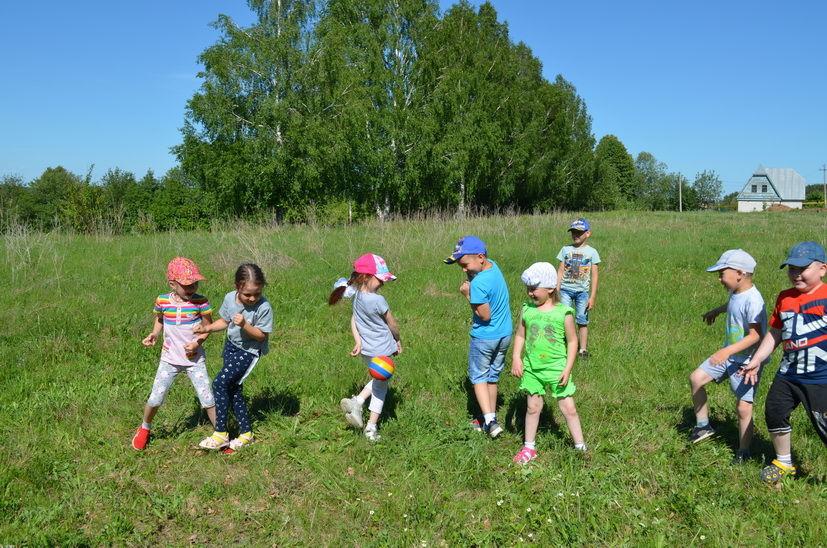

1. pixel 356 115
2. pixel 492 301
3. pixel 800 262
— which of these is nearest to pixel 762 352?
pixel 800 262

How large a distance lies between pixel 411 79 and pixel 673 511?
1132 inches

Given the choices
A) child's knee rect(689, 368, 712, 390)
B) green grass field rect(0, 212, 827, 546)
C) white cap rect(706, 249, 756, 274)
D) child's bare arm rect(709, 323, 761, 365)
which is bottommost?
green grass field rect(0, 212, 827, 546)

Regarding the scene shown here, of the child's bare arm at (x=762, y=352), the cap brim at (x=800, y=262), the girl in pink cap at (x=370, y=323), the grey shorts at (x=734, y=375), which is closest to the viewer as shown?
the cap brim at (x=800, y=262)

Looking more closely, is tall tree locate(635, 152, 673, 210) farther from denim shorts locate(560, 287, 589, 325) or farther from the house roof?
denim shorts locate(560, 287, 589, 325)

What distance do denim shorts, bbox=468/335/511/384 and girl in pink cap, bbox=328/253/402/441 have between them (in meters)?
0.69

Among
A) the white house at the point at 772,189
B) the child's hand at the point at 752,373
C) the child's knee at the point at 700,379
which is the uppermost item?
the white house at the point at 772,189

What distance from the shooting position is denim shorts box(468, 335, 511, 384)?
16.0ft

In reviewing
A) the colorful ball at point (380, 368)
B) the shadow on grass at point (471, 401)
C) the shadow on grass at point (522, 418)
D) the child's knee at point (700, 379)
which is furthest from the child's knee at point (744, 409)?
the colorful ball at point (380, 368)

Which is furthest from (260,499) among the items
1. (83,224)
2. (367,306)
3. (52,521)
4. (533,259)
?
(83,224)

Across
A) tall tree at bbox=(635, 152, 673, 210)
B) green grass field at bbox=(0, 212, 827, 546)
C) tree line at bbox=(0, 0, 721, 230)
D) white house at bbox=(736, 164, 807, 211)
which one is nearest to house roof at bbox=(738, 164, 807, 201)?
white house at bbox=(736, 164, 807, 211)

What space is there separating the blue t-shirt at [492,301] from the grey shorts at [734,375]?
160 cm

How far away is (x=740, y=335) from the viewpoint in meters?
4.30

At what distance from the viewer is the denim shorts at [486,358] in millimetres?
4867

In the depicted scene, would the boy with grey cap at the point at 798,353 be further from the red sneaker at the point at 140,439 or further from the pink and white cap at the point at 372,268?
the red sneaker at the point at 140,439
